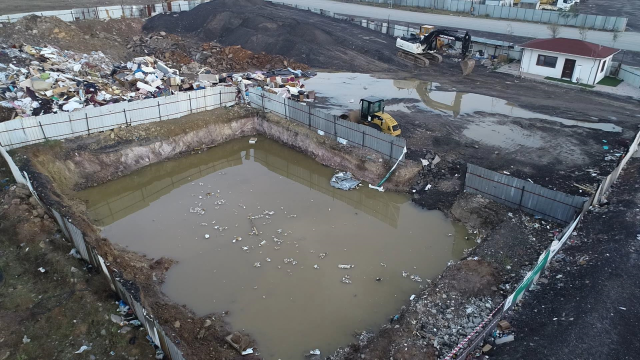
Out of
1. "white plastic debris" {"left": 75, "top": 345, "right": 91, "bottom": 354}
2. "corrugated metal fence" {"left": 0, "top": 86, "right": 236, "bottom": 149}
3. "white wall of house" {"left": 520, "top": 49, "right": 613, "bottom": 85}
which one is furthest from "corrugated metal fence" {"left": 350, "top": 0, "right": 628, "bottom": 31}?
"white plastic debris" {"left": 75, "top": 345, "right": 91, "bottom": 354}

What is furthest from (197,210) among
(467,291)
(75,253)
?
(467,291)

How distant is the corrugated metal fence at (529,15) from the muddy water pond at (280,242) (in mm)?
37685

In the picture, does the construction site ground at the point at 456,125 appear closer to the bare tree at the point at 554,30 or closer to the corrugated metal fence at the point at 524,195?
the corrugated metal fence at the point at 524,195

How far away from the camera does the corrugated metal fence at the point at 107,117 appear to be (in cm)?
1858

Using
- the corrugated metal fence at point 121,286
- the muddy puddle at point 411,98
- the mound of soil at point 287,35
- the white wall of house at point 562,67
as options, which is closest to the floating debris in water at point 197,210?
the corrugated metal fence at point 121,286

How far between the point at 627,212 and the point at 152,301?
16077 mm

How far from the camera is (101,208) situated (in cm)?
1816

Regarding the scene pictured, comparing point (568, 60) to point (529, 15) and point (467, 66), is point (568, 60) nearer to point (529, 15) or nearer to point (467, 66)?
point (467, 66)

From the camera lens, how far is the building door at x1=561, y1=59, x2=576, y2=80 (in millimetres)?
28547

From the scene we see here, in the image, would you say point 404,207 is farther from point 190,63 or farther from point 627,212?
point 190,63

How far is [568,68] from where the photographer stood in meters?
28.9

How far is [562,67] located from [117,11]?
3995 cm

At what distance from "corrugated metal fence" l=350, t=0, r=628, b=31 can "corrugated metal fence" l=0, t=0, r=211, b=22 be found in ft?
91.9

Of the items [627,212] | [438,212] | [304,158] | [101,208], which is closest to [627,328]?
[627,212]
